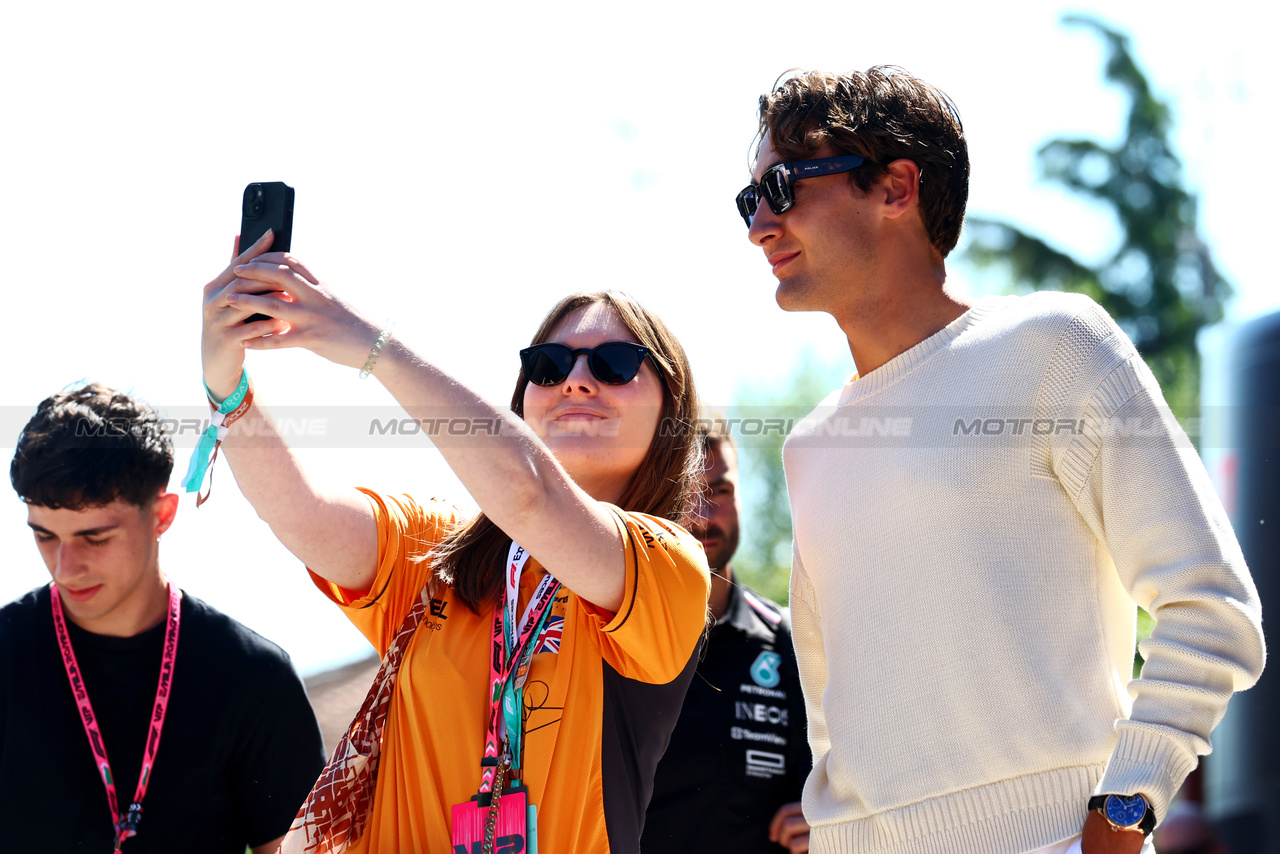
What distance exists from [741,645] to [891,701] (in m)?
1.52

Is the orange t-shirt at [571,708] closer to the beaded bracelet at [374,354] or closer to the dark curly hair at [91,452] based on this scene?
the beaded bracelet at [374,354]

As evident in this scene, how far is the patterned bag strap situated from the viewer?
2.05 metres

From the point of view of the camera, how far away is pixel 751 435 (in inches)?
156

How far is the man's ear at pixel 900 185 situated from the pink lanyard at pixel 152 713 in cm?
234

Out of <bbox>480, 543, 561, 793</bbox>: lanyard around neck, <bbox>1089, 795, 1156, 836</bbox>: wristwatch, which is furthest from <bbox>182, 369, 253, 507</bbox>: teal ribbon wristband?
<bbox>1089, 795, 1156, 836</bbox>: wristwatch

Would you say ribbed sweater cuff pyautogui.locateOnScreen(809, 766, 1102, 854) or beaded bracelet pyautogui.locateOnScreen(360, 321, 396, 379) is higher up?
beaded bracelet pyautogui.locateOnScreen(360, 321, 396, 379)

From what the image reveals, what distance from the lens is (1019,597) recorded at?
2.02 m

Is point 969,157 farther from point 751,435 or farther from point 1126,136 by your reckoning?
point 1126,136

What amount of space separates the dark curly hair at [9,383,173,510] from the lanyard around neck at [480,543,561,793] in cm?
154

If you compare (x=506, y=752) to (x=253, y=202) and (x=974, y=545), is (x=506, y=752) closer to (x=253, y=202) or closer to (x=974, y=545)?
(x=974, y=545)

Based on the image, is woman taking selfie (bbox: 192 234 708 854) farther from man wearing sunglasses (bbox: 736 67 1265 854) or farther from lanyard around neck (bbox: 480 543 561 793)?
man wearing sunglasses (bbox: 736 67 1265 854)

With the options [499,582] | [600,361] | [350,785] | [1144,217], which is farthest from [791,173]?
[1144,217]

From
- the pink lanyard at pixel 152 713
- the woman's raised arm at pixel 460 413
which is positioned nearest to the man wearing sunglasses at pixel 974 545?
the woman's raised arm at pixel 460 413

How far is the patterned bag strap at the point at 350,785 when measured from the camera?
80.7 inches
